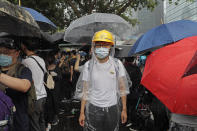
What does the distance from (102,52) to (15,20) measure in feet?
3.96

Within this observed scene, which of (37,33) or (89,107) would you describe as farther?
(89,107)

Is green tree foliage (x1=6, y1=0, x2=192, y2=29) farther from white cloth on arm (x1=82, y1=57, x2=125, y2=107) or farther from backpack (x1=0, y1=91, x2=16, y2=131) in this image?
backpack (x1=0, y1=91, x2=16, y2=131)

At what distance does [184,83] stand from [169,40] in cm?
185

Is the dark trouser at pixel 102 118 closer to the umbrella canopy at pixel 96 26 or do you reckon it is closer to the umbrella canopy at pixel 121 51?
the umbrella canopy at pixel 96 26

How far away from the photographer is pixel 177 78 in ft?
6.04

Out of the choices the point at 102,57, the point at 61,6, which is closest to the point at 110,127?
the point at 102,57

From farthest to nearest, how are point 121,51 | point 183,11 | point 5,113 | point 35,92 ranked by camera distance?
point 183,11
point 121,51
point 35,92
point 5,113

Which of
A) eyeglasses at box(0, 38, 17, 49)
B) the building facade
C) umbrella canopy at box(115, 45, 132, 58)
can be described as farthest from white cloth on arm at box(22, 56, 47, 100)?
the building facade

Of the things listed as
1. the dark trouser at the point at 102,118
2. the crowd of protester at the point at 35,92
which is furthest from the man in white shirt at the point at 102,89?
the crowd of protester at the point at 35,92

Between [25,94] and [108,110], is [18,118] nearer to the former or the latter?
[25,94]

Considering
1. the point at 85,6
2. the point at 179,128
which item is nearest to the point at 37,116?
the point at 179,128

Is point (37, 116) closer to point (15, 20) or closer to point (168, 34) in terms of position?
point (15, 20)

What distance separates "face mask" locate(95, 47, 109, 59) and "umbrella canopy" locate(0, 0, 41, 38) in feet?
2.77

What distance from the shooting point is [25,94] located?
93.0 inches
